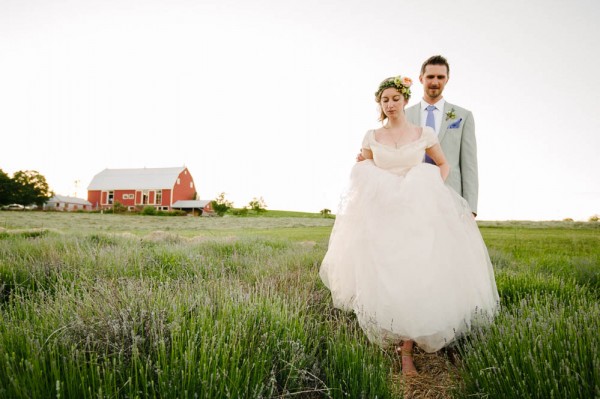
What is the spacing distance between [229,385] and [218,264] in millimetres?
4178

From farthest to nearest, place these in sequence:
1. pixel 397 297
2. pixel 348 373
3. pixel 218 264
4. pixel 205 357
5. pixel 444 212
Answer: pixel 218 264 < pixel 444 212 < pixel 397 297 < pixel 348 373 < pixel 205 357

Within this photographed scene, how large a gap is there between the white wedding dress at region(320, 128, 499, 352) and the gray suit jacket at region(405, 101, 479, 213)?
107cm

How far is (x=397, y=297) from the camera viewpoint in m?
2.84

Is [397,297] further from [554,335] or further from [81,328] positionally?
[81,328]

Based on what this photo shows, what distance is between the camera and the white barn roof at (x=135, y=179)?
57.1m

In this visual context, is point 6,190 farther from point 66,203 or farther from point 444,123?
point 444,123

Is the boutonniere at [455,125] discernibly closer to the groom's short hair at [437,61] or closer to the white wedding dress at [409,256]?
the groom's short hair at [437,61]

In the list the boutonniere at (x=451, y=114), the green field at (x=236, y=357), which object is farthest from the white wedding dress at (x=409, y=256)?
the boutonniere at (x=451, y=114)

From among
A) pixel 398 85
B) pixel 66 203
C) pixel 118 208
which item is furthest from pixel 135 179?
pixel 398 85

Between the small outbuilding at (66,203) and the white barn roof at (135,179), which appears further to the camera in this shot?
the small outbuilding at (66,203)

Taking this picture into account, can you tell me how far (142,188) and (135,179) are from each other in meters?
3.85

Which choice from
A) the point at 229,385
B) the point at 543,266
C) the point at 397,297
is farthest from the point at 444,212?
the point at 543,266

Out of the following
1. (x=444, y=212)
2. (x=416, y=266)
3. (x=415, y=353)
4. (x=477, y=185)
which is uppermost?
(x=477, y=185)

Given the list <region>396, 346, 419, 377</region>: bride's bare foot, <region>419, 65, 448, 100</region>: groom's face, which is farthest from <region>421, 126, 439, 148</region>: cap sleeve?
<region>396, 346, 419, 377</region>: bride's bare foot
